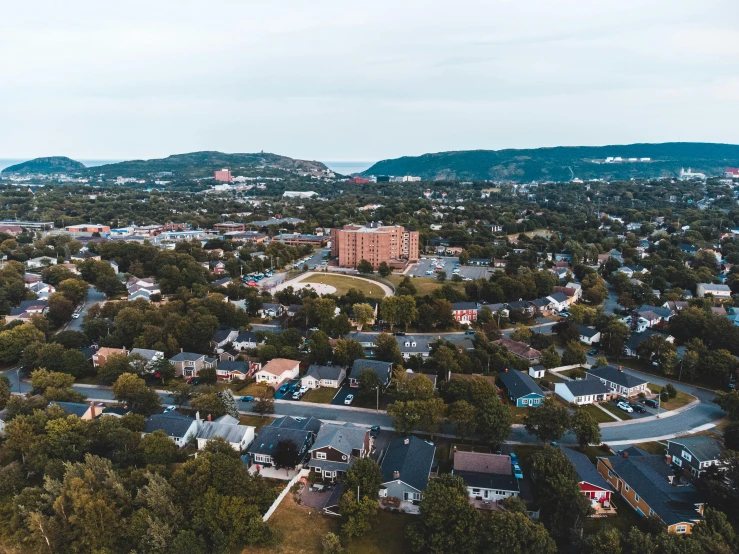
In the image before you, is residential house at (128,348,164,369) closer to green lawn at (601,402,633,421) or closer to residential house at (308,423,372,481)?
residential house at (308,423,372,481)

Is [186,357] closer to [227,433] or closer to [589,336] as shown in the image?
[227,433]

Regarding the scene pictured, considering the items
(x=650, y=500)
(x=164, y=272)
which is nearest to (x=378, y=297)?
(x=164, y=272)

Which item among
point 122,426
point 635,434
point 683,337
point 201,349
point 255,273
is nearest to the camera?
point 122,426

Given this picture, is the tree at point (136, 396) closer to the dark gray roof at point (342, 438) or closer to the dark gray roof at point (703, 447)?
the dark gray roof at point (342, 438)

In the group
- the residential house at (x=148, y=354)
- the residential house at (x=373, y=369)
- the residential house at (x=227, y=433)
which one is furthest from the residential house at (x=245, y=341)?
the residential house at (x=227, y=433)

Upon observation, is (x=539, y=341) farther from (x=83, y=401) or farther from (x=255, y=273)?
(x=255, y=273)
